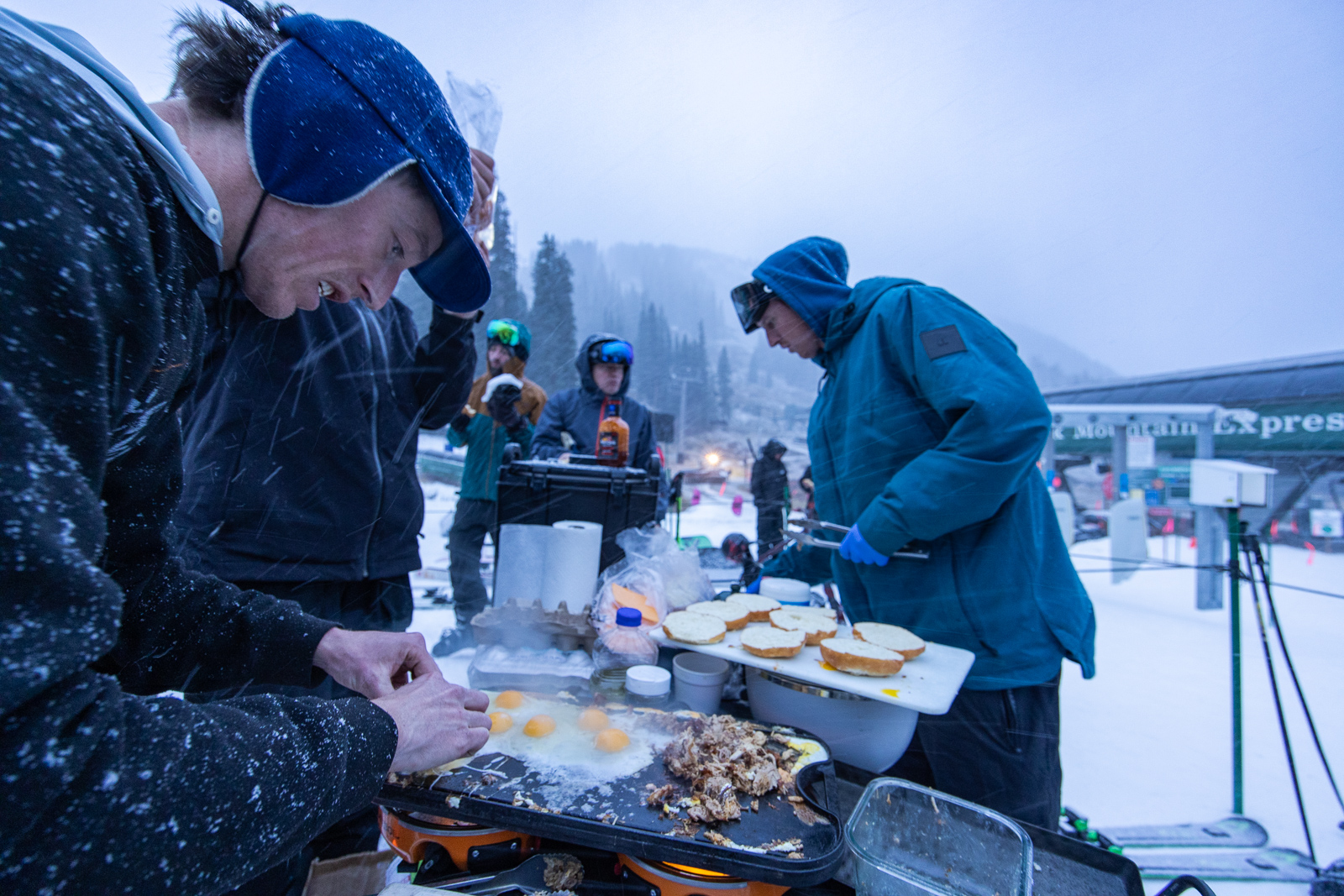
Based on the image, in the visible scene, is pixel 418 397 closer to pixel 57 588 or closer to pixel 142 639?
pixel 142 639

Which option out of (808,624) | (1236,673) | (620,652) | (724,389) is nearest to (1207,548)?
(1236,673)

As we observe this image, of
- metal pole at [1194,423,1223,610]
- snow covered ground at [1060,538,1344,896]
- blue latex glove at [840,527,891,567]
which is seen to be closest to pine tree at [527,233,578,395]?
metal pole at [1194,423,1223,610]

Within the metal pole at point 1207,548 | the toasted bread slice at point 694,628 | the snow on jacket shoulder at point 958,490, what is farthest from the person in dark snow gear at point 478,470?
the metal pole at point 1207,548

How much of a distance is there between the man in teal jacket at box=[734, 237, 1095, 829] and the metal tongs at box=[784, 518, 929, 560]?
4 cm

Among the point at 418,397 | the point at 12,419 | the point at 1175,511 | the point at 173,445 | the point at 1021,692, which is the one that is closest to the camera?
the point at 12,419

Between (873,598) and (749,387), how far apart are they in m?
34.6

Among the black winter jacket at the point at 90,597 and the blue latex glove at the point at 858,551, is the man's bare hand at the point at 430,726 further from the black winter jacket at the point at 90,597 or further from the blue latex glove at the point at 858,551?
the blue latex glove at the point at 858,551

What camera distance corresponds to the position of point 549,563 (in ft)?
6.76

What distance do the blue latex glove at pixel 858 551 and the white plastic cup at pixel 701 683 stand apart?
0.59 metres

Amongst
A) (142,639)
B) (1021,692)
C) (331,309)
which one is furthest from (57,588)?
(1021,692)

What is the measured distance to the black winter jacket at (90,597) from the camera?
16.8 inches

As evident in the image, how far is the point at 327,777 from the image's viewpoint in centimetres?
66

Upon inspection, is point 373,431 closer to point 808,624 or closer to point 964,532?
point 808,624

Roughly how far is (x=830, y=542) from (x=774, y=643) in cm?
71
